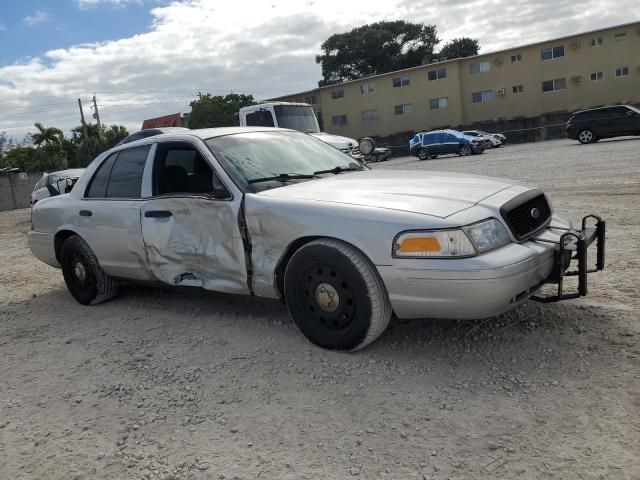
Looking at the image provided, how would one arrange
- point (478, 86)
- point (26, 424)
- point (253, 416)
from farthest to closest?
point (478, 86)
point (26, 424)
point (253, 416)

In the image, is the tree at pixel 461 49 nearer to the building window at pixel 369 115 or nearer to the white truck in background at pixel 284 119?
the building window at pixel 369 115

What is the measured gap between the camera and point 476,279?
3.04 m

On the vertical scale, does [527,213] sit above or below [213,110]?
below

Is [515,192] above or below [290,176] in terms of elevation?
below

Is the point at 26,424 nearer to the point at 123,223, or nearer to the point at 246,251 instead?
the point at 246,251

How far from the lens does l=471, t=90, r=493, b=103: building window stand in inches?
1714

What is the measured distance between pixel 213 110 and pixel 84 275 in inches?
2030

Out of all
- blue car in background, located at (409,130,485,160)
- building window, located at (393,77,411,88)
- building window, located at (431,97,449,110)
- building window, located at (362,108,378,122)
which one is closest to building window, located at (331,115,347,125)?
building window, located at (362,108,378,122)

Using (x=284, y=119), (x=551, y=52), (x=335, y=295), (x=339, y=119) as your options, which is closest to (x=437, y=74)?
(x=551, y=52)

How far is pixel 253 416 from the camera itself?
9.86 feet

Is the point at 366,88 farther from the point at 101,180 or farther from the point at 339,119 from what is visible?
the point at 101,180

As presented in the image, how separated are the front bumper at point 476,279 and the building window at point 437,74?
44.2 m

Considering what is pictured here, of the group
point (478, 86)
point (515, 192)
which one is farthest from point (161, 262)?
point (478, 86)

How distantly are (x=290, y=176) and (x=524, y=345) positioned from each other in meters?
2.02
